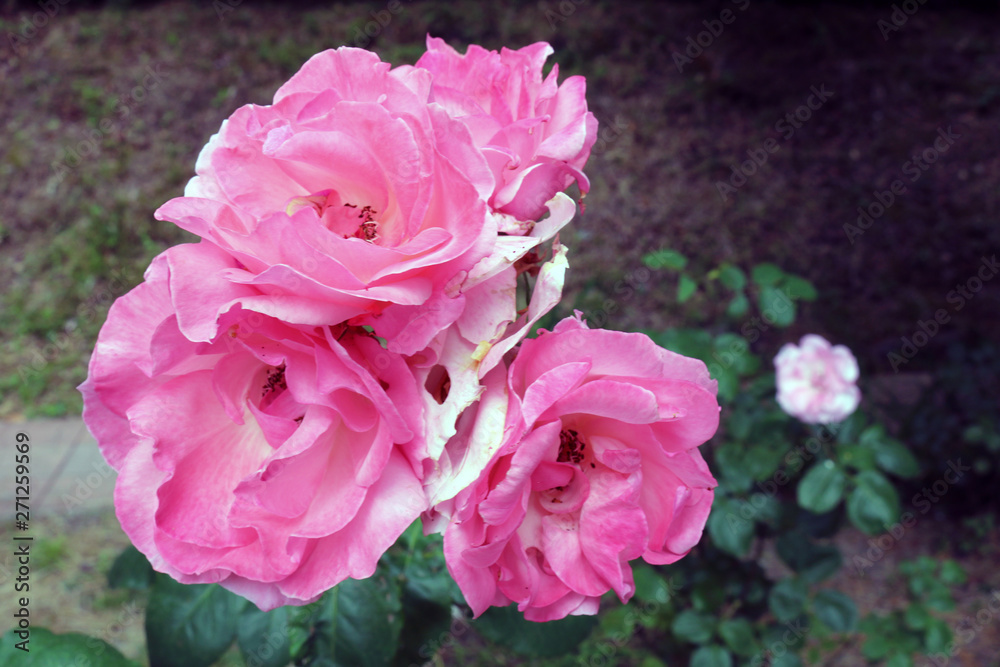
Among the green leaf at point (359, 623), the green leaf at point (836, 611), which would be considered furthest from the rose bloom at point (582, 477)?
the green leaf at point (836, 611)

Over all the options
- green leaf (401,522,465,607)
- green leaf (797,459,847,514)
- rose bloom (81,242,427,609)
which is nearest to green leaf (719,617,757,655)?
green leaf (797,459,847,514)

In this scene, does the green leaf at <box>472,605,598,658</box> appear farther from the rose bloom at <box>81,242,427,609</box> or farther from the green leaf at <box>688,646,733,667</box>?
the green leaf at <box>688,646,733,667</box>

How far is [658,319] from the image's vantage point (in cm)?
301

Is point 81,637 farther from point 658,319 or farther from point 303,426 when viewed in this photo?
point 658,319

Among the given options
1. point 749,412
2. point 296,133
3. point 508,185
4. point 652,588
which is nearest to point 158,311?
point 296,133

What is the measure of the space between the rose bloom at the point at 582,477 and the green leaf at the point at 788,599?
1.23 meters

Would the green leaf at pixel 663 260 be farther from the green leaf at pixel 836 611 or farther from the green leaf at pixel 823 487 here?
the green leaf at pixel 836 611

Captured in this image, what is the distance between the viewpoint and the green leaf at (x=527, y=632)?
0.99 metres

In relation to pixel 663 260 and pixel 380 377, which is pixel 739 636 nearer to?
pixel 663 260

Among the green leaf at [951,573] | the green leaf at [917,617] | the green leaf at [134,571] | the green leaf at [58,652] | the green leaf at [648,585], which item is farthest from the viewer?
the green leaf at [951,573]

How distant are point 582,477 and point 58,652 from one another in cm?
68

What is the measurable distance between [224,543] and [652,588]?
118 cm

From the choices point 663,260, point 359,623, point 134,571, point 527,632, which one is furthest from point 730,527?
point 134,571

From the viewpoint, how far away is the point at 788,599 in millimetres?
1633
